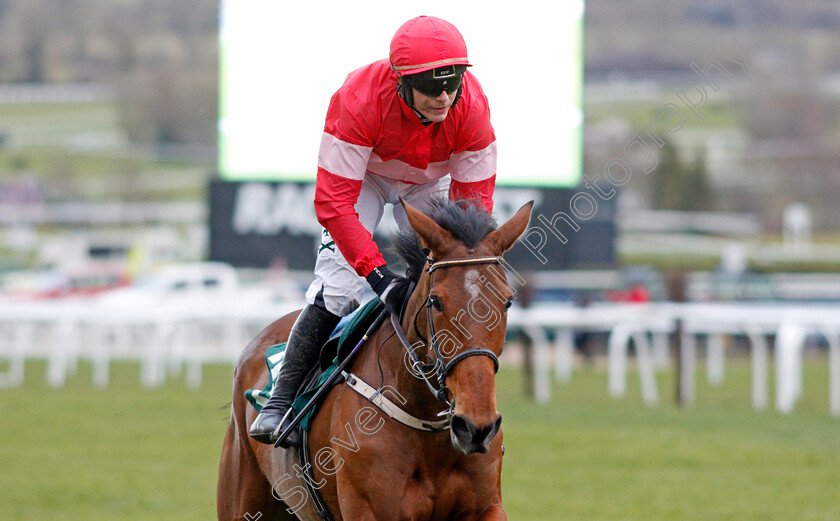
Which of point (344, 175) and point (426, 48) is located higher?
point (426, 48)

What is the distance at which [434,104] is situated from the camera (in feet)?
10.9

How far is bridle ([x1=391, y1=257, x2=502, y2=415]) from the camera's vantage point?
2.87 meters

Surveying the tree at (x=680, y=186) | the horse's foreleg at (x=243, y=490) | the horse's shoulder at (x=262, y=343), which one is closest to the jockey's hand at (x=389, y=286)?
the horse's shoulder at (x=262, y=343)

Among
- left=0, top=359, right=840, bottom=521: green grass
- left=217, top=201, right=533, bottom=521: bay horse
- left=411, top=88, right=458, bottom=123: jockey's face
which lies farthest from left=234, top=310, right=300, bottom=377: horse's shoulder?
left=0, top=359, right=840, bottom=521: green grass

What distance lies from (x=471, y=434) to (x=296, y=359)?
1182mm

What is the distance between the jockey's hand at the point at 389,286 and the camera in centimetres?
336

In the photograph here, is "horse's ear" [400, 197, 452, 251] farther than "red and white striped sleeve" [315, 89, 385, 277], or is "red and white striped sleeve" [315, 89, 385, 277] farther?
"red and white striped sleeve" [315, 89, 385, 277]

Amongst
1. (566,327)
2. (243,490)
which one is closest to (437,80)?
(243,490)

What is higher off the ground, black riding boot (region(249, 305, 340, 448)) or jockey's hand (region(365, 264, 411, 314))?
jockey's hand (region(365, 264, 411, 314))

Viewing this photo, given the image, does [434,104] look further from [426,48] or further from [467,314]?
[467,314]

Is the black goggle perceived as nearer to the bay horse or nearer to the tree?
the bay horse

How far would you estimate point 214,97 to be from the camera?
52.3 m

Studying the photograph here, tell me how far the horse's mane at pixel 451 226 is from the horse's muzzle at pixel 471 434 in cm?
56

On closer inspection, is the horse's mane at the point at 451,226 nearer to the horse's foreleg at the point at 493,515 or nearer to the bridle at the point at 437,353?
the bridle at the point at 437,353
